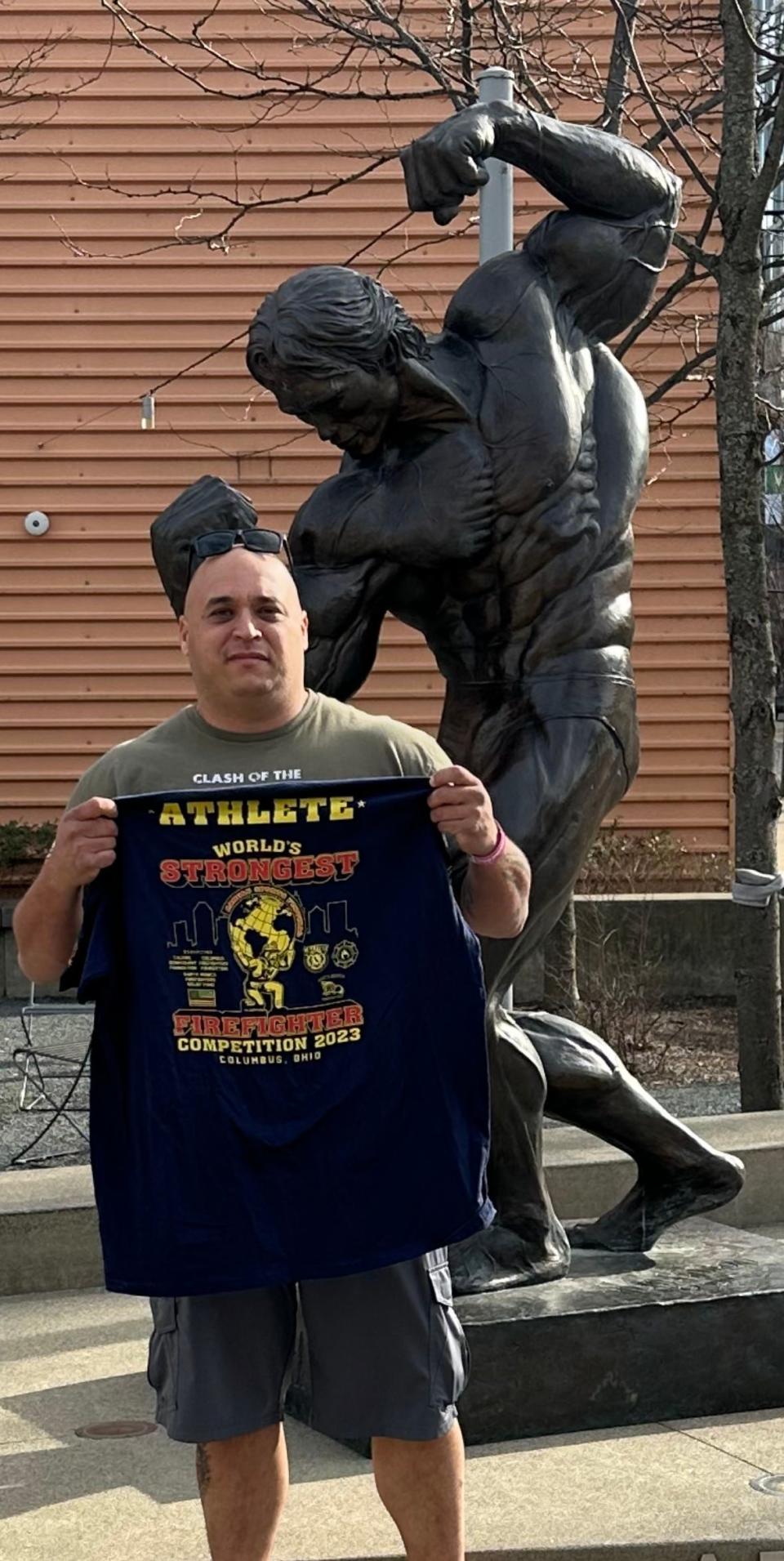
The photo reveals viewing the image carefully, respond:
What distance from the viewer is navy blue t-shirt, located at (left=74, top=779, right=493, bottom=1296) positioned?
3.31 meters

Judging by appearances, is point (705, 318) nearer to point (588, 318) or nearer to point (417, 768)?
point (588, 318)

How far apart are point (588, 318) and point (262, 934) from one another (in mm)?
2368

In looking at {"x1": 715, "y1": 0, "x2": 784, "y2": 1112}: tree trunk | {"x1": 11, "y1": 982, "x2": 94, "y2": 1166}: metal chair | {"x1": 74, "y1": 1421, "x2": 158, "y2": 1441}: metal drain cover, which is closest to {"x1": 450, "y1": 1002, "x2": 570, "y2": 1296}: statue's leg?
{"x1": 74, "y1": 1421, "x2": 158, "y2": 1441}: metal drain cover

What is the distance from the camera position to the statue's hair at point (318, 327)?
182 inches

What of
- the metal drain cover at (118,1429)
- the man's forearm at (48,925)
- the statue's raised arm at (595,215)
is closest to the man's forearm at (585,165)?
the statue's raised arm at (595,215)

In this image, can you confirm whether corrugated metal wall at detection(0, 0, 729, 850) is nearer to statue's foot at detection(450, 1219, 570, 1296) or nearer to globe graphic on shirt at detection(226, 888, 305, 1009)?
statue's foot at detection(450, 1219, 570, 1296)

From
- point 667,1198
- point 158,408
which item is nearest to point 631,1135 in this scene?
point 667,1198

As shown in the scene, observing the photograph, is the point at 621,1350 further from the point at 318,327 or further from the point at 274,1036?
the point at 318,327

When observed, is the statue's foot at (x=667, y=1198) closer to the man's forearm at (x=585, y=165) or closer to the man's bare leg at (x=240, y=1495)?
the man's bare leg at (x=240, y=1495)

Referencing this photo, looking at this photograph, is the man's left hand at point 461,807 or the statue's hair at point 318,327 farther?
the statue's hair at point 318,327

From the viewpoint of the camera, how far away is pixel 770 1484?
4406 millimetres

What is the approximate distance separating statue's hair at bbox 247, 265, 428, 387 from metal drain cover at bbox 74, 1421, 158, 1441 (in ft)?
7.38

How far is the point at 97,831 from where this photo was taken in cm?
326

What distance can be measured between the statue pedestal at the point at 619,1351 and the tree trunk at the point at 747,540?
12.9 feet
